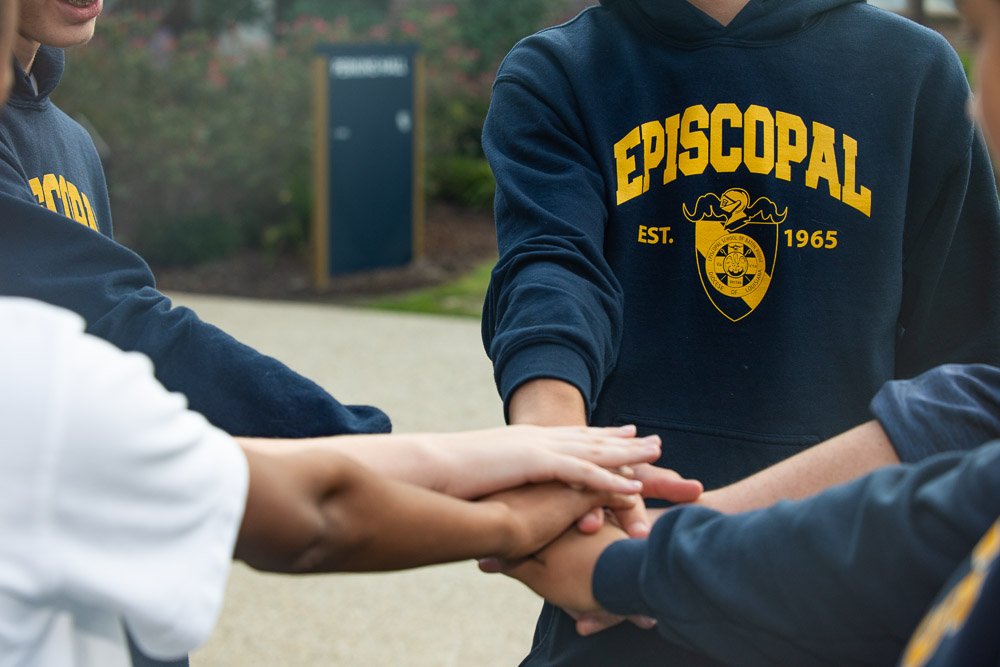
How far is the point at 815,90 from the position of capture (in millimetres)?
2348

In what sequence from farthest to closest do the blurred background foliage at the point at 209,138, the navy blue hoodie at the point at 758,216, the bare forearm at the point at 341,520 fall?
the blurred background foliage at the point at 209,138, the navy blue hoodie at the point at 758,216, the bare forearm at the point at 341,520

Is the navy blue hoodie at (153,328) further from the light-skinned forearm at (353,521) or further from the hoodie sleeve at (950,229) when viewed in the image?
the hoodie sleeve at (950,229)

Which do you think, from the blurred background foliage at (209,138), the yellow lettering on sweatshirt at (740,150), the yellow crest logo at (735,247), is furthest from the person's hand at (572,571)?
the blurred background foliage at (209,138)

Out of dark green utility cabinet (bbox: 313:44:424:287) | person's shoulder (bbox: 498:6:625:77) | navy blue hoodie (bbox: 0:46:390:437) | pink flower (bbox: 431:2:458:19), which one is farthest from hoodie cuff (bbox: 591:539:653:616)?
pink flower (bbox: 431:2:458:19)

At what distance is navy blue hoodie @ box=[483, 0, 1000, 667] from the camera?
2312 mm

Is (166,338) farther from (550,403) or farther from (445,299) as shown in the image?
(445,299)

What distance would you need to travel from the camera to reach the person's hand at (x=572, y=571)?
79.9 inches

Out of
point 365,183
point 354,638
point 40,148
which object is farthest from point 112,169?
point 40,148

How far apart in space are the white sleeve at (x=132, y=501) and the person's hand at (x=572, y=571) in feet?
2.64

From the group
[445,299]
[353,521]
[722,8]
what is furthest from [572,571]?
[445,299]

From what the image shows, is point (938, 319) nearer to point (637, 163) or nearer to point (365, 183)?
point (637, 163)

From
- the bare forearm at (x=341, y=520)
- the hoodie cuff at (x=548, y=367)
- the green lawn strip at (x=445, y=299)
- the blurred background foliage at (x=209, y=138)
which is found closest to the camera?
the bare forearm at (x=341, y=520)

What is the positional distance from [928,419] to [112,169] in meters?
10.3

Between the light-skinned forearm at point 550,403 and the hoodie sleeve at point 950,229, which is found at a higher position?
the hoodie sleeve at point 950,229
